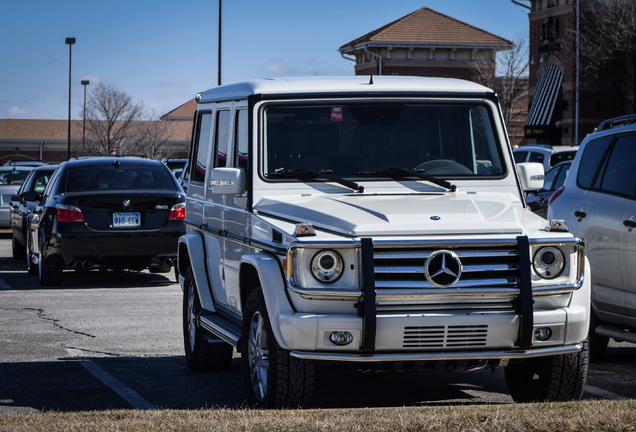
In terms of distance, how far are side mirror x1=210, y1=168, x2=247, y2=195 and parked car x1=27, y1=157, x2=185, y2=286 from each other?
7544mm

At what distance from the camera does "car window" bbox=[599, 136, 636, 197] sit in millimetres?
8859

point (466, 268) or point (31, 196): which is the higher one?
point (466, 268)

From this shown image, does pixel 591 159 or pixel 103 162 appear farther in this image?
pixel 103 162

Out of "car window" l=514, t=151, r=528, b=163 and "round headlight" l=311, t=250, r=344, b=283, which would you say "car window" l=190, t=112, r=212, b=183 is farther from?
"car window" l=514, t=151, r=528, b=163

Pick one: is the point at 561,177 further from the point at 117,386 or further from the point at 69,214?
the point at 117,386

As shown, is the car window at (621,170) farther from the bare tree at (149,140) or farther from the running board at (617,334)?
the bare tree at (149,140)

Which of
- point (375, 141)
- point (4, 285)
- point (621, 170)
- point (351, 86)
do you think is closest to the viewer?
point (375, 141)

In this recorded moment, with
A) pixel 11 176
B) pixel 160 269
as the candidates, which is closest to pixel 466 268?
pixel 160 269

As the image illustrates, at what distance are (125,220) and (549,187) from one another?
8.65 meters

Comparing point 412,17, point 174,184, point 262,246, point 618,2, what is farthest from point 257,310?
point 412,17

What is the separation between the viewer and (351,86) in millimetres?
7746

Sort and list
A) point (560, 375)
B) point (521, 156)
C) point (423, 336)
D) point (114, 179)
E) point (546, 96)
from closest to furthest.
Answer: point (423, 336) → point (560, 375) → point (114, 179) → point (521, 156) → point (546, 96)

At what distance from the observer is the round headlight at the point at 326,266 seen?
6168 mm

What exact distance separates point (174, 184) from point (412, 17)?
7115 cm
